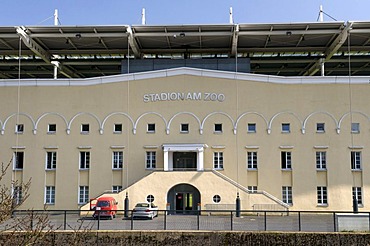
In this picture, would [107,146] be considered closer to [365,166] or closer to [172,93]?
[172,93]

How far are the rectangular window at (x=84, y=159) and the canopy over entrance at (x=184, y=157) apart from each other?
6498 mm

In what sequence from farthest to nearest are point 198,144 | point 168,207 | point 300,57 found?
point 300,57, point 198,144, point 168,207

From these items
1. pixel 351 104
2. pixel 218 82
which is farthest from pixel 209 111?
Result: pixel 351 104

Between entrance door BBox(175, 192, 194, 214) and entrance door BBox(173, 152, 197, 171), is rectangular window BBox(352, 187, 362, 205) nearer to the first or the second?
entrance door BBox(173, 152, 197, 171)

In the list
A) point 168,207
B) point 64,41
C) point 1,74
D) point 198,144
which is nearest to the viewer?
point 168,207

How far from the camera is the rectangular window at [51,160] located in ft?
126

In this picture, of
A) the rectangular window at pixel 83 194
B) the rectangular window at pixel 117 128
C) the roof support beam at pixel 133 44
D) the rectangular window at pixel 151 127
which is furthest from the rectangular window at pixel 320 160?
the rectangular window at pixel 83 194

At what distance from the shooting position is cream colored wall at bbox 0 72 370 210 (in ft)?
122

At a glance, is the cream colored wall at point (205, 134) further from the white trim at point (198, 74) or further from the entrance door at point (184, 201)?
the entrance door at point (184, 201)

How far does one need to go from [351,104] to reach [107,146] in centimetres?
2013

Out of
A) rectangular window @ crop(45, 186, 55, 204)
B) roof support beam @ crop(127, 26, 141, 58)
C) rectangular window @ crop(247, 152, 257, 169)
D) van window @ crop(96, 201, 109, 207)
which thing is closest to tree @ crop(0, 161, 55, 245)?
van window @ crop(96, 201, 109, 207)

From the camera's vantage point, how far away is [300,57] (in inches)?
1804

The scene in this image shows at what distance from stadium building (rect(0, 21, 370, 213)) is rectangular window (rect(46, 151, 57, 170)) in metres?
0.08

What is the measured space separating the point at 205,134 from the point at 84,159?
10144 millimetres
